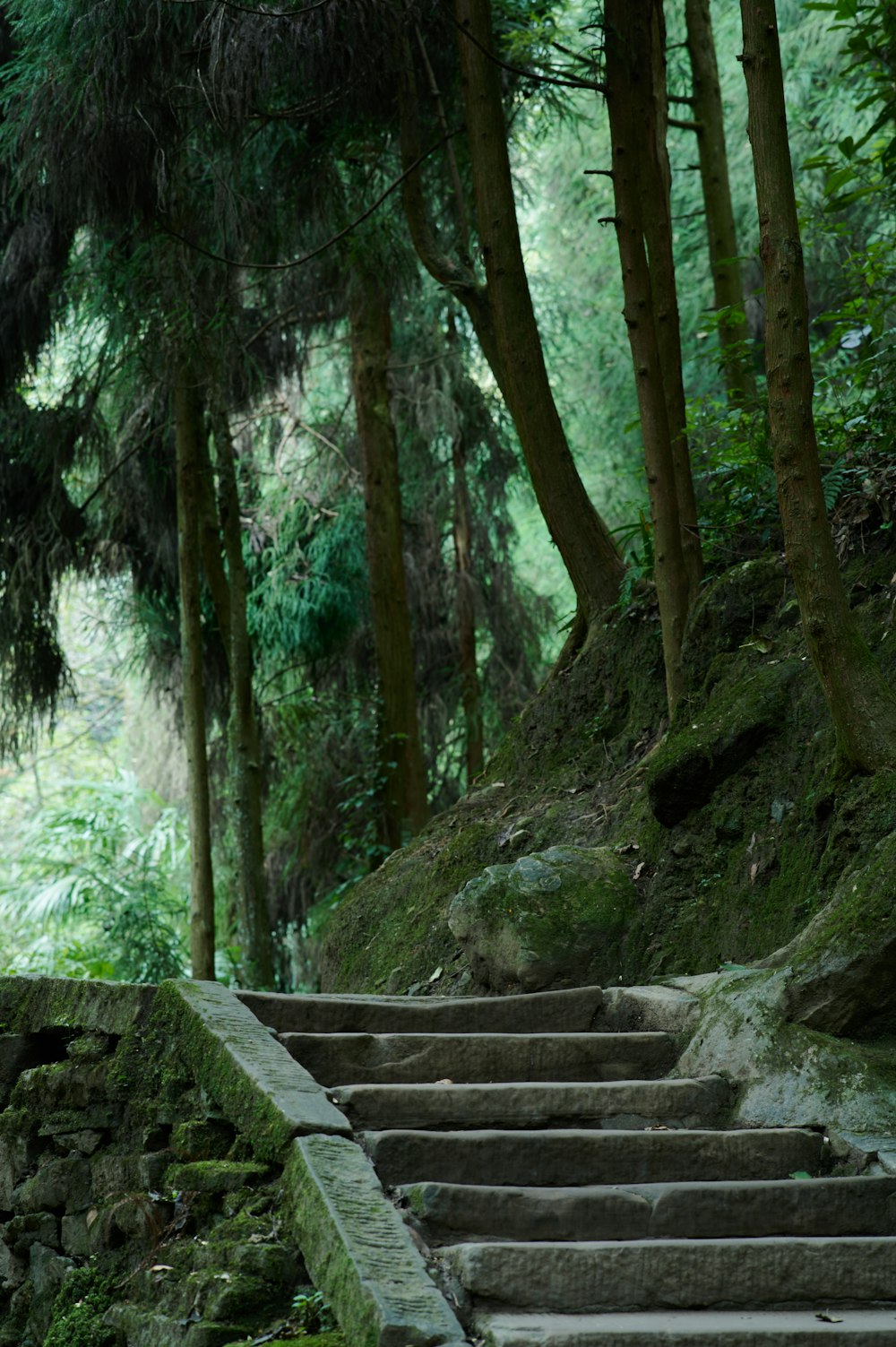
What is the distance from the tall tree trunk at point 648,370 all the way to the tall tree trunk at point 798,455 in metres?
1.63

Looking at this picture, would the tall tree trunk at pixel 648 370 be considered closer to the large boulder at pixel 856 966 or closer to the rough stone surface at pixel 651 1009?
the rough stone surface at pixel 651 1009

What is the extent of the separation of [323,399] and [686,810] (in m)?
9.26

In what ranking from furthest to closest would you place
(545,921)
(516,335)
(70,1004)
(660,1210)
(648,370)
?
(516,335)
(648,370)
(545,921)
(70,1004)
(660,1210)

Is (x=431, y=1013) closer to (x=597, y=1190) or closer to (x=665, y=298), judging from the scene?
(x=597, y=1190)

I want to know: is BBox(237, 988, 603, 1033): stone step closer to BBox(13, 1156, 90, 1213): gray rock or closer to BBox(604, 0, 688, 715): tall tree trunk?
BBox(13, 1156, 90, 1213): gray rock

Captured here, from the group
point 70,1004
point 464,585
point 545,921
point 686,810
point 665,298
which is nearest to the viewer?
point 70,1004

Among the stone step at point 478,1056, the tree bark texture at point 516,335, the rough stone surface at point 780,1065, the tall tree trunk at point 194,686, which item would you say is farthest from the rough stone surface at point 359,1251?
the tall tree trunk at point 194,686

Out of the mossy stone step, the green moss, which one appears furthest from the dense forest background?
the green moss

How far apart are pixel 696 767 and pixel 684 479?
1719mm

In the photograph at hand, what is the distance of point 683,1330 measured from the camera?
Answer: 278 cm

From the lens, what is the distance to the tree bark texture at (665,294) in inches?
253

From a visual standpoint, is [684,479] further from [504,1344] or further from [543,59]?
[504,1344]

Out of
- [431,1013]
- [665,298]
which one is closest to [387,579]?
[665,298]

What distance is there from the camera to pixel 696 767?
534 centimetres
